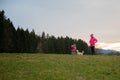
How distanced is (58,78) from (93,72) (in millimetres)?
3596

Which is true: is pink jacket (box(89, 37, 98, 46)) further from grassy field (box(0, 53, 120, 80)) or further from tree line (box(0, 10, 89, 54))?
tree line (box(0, 10, 89, 54))

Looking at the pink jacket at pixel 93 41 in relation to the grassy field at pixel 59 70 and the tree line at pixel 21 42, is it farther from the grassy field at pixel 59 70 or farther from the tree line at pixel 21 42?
the tree line at pixel 21 42

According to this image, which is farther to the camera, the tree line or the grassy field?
the tree line

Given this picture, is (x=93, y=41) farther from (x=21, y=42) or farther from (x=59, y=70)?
(x=21, y=42)

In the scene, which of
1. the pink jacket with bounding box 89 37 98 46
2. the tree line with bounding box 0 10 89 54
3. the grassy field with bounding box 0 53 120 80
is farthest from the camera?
the tree line with bounding box 0 10 89 54

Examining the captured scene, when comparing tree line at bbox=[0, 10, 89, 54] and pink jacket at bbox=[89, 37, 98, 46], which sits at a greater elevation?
tree line at bbox=[0, 10, 89, 54]

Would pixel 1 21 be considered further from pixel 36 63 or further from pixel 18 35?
pixel 36 63

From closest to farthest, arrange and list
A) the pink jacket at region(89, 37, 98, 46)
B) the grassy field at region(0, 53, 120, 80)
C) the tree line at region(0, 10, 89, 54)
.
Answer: the grassy field at region(0, 53, 120, 80), the pink jacket at region(89, 37, 98, 46), the tree line at region(0, 10, 89, 54)

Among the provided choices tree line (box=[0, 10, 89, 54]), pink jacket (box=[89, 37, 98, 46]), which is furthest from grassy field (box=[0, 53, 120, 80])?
tree line (box=[0, 10, 89, 54])

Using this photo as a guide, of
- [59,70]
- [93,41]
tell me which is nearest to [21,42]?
[93,41]

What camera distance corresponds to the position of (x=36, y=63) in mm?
23891

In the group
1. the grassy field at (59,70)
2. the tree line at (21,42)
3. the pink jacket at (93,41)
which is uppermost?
the tree line at (21,42)

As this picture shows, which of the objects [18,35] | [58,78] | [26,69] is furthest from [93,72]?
[18,35]

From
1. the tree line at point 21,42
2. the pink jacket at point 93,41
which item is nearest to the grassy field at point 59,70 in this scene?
the pink jacket at point 93,41
